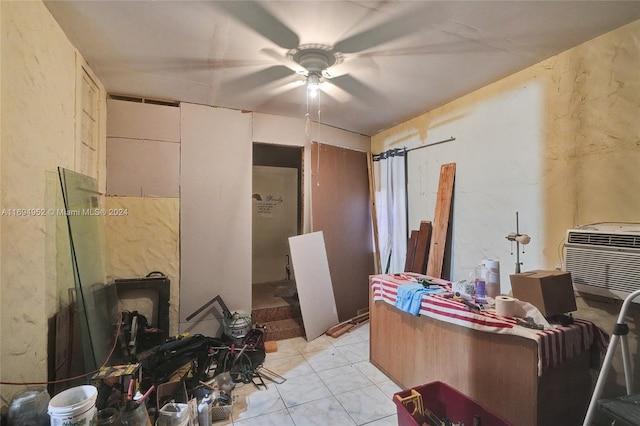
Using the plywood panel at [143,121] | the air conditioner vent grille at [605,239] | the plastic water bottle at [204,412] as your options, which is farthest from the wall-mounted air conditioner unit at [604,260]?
the plywood panel at [143,121]

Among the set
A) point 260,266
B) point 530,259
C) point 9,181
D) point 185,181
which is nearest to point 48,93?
point 9,181

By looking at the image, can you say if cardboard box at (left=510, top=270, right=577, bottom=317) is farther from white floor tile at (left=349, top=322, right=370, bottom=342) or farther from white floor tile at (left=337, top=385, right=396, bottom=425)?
white floor tile at (left=349, top=322, right=370, bottom=342)

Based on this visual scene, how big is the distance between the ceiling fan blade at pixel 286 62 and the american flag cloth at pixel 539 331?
6.93 feet

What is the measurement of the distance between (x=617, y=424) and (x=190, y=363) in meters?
2.64

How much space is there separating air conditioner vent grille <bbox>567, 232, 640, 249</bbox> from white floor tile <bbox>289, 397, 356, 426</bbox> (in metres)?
1.98

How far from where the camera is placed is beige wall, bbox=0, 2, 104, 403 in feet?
4.33

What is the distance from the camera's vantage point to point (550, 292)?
1.69 metres

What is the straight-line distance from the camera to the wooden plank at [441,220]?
3.02 m

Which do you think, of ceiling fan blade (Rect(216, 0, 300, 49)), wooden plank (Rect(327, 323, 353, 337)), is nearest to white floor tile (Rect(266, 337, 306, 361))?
wooden plank (Rect(327, 323, 353, 337))

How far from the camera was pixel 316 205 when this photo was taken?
381 centimetres

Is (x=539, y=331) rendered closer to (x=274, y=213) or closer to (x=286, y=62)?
(x=286, y=62)

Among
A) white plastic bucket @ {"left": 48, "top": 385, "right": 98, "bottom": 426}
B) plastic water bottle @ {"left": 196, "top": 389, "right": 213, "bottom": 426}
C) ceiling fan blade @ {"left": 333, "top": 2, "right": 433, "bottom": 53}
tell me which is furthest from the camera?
plastic water bottle @ {"left": 196, "top": 389, "right": 213, "bottom": 426}

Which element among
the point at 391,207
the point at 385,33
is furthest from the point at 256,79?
the point at 391,207

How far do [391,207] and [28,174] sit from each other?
139 inches
